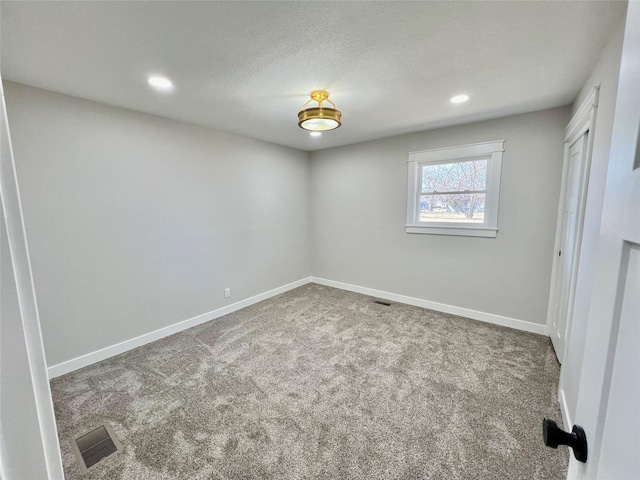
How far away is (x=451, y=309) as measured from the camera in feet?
11.8

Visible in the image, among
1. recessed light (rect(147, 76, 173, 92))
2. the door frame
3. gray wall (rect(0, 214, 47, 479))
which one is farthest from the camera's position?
recessed light (rect(147, 76, 173, 92))

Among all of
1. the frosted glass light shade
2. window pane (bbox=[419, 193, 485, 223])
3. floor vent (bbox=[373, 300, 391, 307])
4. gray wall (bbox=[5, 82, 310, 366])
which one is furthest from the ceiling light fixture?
floor vent (bbox=[373, 300, 391, 307])

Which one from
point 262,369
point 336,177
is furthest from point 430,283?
point 262,369

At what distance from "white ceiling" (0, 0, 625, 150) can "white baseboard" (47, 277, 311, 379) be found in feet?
7.25

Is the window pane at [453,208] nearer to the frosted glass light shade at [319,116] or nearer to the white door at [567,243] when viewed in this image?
the white door at [567,243]

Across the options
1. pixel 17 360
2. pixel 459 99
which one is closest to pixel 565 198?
pixel 459 99

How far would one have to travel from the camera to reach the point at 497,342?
2869 mm

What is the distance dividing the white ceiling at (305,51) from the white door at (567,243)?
1.94 feet

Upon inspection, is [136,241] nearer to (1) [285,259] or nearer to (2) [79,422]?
(2) [79,422]

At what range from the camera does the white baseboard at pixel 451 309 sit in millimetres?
3094

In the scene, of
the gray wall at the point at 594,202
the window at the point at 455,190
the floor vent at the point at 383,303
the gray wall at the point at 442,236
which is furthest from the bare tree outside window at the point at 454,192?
the gray wall at the point at 594,202

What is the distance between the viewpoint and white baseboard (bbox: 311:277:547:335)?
10.2 feet

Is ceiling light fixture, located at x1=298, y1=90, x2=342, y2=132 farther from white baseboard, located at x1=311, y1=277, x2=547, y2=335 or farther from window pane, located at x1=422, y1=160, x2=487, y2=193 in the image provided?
white baseboard, located at x1=311, y1=277, x2=547, y2=335

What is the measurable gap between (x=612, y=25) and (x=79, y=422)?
410 cm
